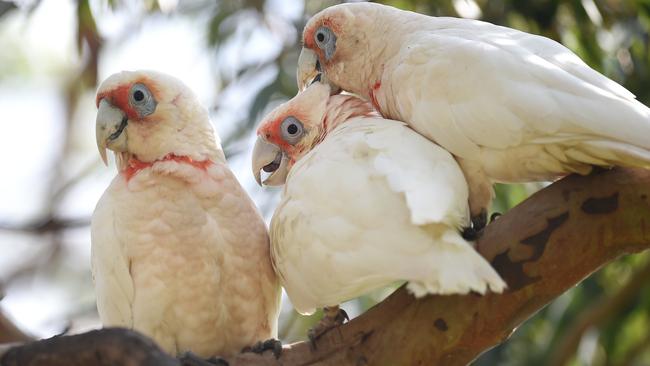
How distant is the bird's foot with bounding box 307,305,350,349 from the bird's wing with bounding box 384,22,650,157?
0.60 m

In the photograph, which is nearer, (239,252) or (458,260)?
(458,260)

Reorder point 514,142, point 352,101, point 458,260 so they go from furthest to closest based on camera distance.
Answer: point 352,101, point 514,142, point 458,260

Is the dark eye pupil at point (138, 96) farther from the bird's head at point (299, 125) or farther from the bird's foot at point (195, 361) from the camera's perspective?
the bird's foot at point (195, 361)

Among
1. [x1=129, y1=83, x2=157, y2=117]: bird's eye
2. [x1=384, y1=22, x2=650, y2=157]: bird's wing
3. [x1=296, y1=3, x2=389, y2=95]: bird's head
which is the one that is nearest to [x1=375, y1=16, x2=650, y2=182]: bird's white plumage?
[x1=384, y1=22, x2=650, y2=157]: bird's wing

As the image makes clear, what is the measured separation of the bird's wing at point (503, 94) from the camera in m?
2.49

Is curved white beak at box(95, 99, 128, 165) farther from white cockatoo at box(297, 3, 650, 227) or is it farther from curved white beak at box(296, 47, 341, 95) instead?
white cockatoo at box(297, 3, 650, 227)

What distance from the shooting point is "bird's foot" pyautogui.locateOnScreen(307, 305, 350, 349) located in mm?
2826

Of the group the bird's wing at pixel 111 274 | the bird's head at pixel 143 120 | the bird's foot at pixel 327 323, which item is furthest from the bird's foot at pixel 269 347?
the bird's head at pixel 143 120

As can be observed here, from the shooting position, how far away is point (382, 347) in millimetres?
2701

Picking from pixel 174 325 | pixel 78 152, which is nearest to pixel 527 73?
pixel 174 325

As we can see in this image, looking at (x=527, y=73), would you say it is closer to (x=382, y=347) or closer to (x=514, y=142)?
(x=514, y=142)

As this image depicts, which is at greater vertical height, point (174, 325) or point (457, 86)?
point (457, 86)

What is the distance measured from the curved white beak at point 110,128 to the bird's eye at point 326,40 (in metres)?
0.74

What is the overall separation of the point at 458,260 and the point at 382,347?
17.5 inches
